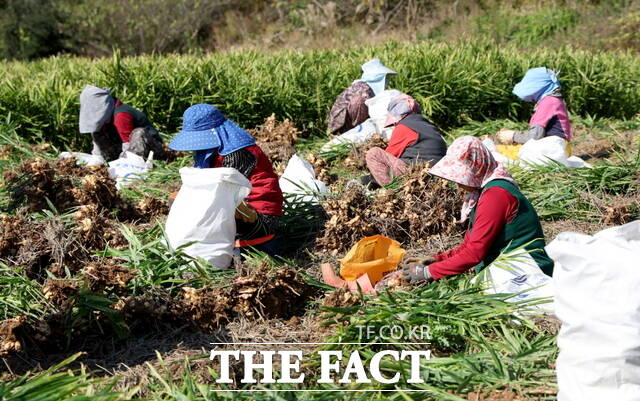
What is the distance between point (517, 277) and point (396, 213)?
1.43 metres

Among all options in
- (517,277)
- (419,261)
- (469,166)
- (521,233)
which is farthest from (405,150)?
(517,277)

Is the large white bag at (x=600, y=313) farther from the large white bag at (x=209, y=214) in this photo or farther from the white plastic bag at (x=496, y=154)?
the white plastic bag at (x=496, y=154)

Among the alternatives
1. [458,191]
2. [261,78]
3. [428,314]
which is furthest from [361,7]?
[428,314]

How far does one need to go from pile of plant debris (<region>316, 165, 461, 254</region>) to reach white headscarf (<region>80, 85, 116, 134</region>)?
8.54 ft

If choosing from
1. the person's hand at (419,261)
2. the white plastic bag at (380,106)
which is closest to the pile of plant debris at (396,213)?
the person's hand at (419,261)

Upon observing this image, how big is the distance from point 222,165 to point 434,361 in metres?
1.91

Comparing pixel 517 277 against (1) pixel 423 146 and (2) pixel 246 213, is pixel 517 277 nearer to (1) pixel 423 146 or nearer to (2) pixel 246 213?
(2) pixel 246 213

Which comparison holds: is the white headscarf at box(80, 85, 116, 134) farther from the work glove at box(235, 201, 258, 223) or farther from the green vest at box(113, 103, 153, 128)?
the work glove at box(235, 201, 258, 223)

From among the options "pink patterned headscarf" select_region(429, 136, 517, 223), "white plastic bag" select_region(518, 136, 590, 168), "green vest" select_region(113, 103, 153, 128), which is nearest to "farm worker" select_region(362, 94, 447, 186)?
"white plastic bag" select_region(518, 136, 590, 168)

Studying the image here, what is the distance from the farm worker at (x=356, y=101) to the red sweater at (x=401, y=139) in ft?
4.29

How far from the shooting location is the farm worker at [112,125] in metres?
6.26

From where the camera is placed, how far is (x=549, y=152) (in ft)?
20.4

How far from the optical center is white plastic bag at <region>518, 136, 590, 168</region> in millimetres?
6156

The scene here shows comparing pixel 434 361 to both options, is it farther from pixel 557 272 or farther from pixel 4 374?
pixel 4 374
